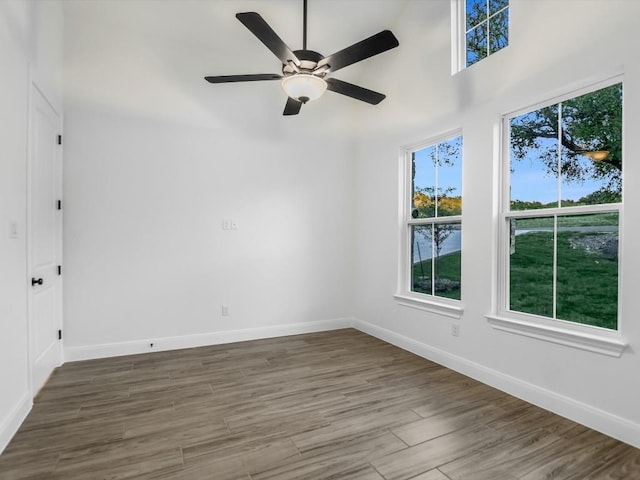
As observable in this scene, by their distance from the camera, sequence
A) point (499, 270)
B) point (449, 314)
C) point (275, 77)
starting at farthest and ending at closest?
1. point (449, 314)
2. point (499, 270)
3. point (275, 77)

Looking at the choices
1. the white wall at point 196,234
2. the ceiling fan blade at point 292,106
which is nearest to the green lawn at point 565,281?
the ceiling fan blade at point 292,106

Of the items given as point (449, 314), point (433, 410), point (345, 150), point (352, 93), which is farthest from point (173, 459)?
point (345, 150)

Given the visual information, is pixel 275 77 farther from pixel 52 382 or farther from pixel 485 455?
pixel 52 382

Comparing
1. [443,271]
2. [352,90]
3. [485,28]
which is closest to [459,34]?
[485,28]

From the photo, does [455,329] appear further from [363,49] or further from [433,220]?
[363,49]

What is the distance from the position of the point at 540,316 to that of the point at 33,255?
3822mm

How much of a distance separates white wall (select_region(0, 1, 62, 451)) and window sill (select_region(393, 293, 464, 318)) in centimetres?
324

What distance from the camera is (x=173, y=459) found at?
1968 mm

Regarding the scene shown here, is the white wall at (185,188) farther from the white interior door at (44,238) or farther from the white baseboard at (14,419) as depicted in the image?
the white baseboard at (14,419)

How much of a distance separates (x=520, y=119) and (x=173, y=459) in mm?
3305

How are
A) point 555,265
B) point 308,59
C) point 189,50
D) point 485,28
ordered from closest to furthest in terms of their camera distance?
point 308,59 < point 555,265 < point 485,28 < point 189,50

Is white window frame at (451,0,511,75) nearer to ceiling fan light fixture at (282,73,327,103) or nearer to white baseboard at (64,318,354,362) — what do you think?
ceiling fan light fixture at (282,73,327,103)

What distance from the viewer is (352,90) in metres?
2.94

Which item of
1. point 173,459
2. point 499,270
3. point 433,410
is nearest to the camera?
point 173,459
